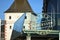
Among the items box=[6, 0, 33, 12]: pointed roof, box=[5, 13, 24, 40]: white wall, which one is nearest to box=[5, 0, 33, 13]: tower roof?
box=[6, 0, 33, 12]: pointed roof

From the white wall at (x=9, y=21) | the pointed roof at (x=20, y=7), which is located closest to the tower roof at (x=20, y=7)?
the pointed roof at (x=20, y=7)

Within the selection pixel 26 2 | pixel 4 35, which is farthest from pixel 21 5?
pixel 4 35

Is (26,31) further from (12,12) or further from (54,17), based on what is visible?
(12,12)

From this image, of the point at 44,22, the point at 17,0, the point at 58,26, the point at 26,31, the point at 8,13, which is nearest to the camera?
the point at 26,31

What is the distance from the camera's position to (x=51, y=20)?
2286 cm

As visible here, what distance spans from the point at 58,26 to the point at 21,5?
116 ft

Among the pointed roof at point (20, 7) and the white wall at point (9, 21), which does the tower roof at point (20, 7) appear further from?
the white wall at point (9, 21)

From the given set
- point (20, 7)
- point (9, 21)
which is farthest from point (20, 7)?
point (9, 21)

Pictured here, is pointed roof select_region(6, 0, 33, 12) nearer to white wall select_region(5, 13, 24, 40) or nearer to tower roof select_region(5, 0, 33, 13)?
tower roof select_region(5, 0, 33, 13)

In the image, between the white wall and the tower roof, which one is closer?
the tower roof

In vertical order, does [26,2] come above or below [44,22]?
above

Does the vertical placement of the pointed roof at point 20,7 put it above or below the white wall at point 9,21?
above

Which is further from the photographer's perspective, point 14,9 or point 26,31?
point 14,9

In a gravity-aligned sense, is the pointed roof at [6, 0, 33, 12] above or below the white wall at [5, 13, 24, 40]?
above
